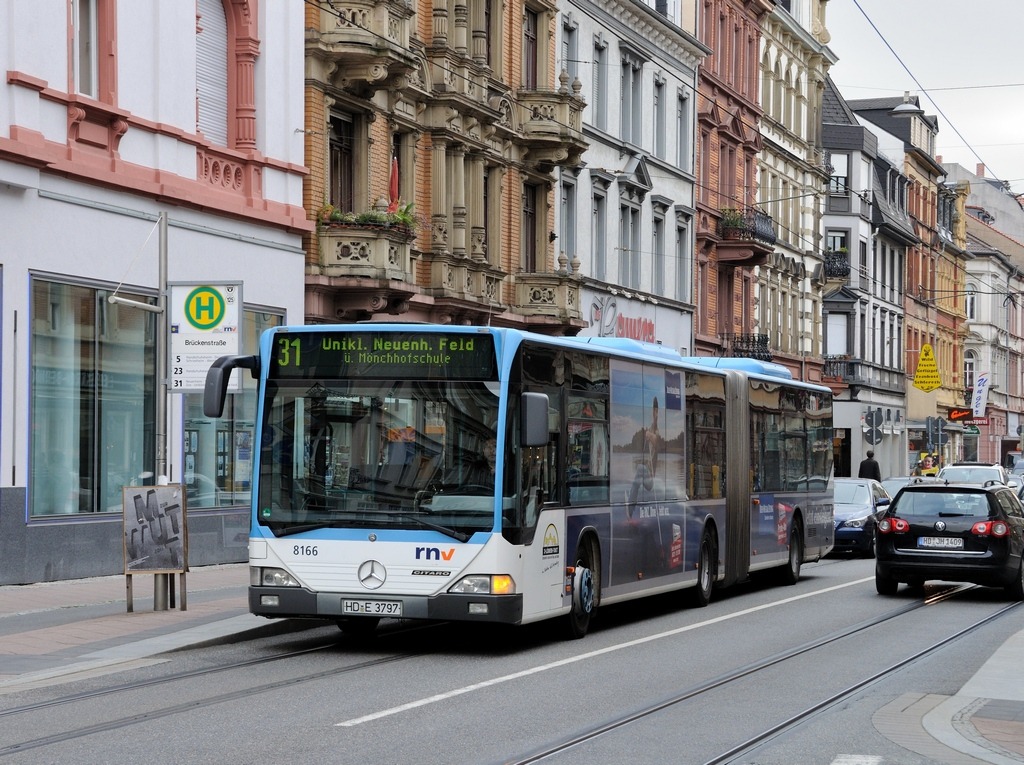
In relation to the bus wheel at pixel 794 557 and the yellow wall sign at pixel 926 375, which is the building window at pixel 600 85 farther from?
the yellow wall sign at pixel 926 375

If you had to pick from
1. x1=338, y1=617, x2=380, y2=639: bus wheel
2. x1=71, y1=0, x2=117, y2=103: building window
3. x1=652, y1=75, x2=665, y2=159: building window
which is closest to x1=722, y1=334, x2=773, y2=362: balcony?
x1=652, y1=75, x2=665, y2=159: building window

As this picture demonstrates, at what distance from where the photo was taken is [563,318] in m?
36.8

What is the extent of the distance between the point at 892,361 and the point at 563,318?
4390 cm

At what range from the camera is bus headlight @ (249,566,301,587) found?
14867 mm

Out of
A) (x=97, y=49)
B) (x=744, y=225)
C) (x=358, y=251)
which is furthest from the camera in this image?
(x=744, y=225)

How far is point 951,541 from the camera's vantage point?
22.8 m

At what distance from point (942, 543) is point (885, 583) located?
923 mm

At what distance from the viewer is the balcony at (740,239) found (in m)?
52.5

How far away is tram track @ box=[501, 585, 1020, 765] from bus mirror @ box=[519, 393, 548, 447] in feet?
7.95

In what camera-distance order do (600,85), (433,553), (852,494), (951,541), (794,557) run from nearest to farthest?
(433,553)
(951,541)
(794,557)
(852,494)
(600,85)

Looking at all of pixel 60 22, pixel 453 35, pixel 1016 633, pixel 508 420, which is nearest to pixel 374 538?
pixel 508 420

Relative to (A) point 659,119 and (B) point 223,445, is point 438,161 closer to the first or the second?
(B) point 223,445

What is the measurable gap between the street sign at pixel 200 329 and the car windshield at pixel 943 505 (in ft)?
31.3

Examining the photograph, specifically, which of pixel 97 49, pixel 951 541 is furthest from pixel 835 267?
pixel 97 49
